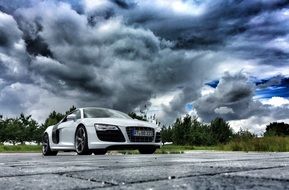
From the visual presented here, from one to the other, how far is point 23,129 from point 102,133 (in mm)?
48864

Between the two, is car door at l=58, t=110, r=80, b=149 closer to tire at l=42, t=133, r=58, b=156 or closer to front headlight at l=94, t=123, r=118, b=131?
front headlight at l=94, t=123, r=118, b=131

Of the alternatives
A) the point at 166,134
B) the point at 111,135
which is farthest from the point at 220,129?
the point at 111,135

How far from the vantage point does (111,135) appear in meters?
9.02

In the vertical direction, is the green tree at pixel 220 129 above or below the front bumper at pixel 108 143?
above

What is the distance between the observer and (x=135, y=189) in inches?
66.0

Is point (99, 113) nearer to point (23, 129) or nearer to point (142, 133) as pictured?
point (142, 133)

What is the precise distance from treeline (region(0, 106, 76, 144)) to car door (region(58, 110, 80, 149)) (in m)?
40.0

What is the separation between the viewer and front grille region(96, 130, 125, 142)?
8.91 m

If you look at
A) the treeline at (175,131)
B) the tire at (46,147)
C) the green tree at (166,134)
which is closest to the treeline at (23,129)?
the treeline at (175,131)

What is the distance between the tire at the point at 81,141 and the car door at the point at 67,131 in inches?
7.8

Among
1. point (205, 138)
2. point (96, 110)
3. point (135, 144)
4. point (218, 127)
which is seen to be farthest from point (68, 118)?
point (218, 127)

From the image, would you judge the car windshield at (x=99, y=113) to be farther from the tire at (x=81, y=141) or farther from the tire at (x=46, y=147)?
the tire at (x=46, y=147)

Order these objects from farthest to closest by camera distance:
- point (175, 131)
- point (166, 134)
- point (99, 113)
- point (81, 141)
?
point (166, 134) < point (175, 131) < point (99, 113) < point (81, 141)

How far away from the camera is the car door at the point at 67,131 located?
31.7 ft
